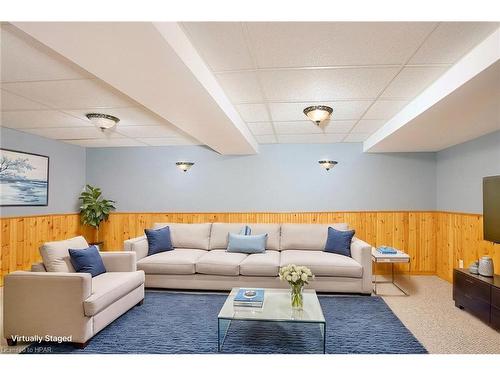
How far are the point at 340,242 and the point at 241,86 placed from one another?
2.72m

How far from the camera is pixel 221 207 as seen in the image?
552 centimetres

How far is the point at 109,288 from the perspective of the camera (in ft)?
9.25

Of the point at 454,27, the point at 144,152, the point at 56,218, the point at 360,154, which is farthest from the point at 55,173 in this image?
the point at 454,27

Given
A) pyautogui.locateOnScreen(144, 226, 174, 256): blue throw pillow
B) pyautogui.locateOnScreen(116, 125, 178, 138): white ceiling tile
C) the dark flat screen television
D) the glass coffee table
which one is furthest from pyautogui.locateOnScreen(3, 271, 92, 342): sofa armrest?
the dark flat screen television

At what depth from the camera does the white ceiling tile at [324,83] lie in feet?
7.88

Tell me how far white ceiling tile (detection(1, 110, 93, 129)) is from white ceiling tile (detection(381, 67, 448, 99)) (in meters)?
3.68

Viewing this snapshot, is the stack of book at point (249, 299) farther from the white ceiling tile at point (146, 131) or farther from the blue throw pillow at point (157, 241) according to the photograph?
the white ceiling tile at point (146, 131)

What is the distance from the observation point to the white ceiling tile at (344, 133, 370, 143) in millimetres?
4676

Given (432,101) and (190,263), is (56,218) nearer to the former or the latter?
(190,263)

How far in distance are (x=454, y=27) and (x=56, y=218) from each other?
19.0 ft

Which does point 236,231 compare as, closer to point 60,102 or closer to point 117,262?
point 117,262

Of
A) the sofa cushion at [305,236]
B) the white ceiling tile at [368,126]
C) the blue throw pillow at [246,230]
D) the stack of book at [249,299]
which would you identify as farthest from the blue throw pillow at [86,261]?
the white ceiling tile at [368,126]

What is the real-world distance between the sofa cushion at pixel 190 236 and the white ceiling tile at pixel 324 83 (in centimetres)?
261

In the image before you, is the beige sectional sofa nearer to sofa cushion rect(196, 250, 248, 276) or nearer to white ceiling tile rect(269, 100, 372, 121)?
sofa cushion rect(196, 250, 248, 276)
